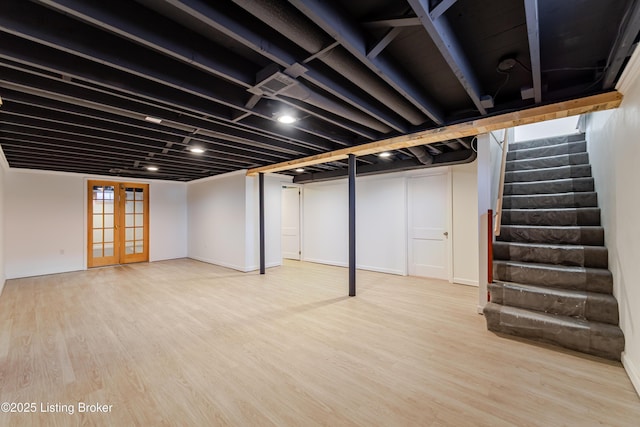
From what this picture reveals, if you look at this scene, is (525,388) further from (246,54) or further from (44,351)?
(44,351)

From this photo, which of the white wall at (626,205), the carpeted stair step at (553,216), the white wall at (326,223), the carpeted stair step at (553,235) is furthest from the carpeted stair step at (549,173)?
the white wall at (326,223)

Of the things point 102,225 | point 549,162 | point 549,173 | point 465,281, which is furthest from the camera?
point 102,225

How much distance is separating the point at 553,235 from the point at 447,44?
286cm

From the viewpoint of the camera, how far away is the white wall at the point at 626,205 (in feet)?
6.75

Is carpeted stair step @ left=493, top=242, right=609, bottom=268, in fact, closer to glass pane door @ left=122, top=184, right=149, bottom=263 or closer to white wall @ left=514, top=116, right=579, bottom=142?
white wall @ left=514, top=116, right=579, bottom=142

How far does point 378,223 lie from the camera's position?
618 centimetres

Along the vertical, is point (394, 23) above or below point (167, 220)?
above

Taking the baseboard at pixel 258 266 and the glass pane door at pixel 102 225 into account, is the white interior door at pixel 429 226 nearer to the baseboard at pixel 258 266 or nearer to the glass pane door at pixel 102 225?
the baseboard at pixel 258 266

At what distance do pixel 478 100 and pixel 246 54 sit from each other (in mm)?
2137

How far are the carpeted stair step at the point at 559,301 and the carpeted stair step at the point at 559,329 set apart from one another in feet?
0.20

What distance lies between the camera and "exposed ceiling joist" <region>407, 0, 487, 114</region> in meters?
1.47

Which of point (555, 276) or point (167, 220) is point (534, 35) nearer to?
point (555, 276)

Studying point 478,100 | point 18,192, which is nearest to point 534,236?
point 478,100

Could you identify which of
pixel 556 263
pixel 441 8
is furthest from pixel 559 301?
pixel 441 8
